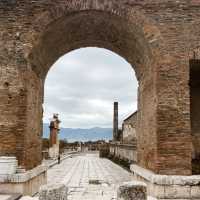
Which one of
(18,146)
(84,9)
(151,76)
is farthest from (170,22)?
(18,146)

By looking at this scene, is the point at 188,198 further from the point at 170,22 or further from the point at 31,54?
the point at 31,54

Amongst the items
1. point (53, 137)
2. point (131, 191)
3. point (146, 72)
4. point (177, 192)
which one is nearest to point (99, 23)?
point (146, 72)

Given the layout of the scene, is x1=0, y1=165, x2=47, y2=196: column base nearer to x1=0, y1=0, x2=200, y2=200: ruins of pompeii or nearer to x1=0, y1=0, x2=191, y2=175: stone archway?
x1=0, y1=0, x2=200, y2=200: ruins of pompeii

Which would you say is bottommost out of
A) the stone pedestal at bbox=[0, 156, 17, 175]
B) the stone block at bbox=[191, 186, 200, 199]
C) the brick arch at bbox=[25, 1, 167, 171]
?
the stone block at bbox=[191, 186, 200, 199]

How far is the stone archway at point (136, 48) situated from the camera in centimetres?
922

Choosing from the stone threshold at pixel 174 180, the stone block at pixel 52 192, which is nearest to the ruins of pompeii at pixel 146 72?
the stone threshold at pixel 174 180

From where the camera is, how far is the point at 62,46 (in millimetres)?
11367

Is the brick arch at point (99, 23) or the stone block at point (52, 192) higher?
the brick arch at point (99, 23)

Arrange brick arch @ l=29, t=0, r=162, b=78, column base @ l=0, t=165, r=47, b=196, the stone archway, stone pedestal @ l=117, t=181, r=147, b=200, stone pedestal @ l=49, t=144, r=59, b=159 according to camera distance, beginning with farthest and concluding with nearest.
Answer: stone pedestal @ l=49, t=144, r=59, b=159, brick arch @ l=29, t=0, r=162, b=78, the stone archway, column base @ l=0, t=165, r=47, b=196, stone pedestal @ l=117, t=181, r=147, b=200

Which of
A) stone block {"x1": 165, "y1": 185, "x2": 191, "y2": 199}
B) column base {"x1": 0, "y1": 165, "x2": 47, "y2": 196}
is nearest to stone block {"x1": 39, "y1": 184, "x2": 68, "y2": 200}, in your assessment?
column base {"x1": 0, "y1": 165, "x2": 47, "y2": 196}

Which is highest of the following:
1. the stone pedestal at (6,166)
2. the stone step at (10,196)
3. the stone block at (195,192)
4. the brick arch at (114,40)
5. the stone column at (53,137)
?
the brick arch at (114,40)

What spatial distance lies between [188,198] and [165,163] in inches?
37.7

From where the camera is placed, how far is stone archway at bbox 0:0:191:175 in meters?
9.22

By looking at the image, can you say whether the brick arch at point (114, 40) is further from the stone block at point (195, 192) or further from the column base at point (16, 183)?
the column base at point (16, 183)
